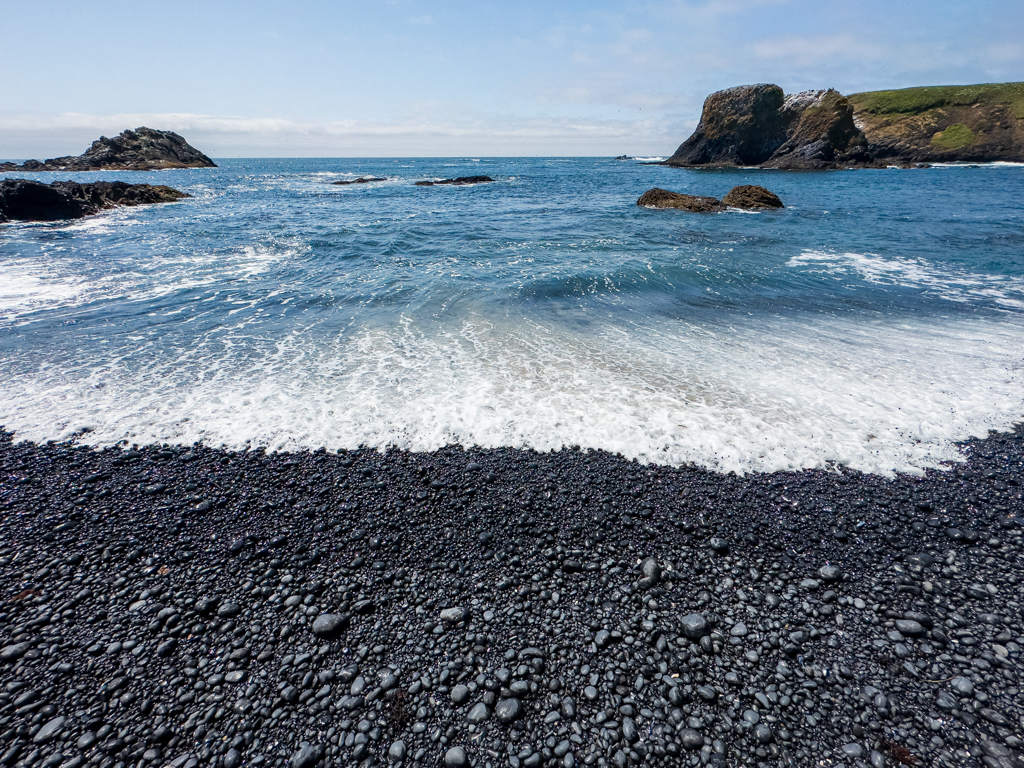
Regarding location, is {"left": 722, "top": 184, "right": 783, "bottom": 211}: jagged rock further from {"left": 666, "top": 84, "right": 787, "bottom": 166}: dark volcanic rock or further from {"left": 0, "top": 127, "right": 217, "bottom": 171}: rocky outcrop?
{"left": 0, "top": 127, "right": 217, "bottom": 171}: rocky outcrop

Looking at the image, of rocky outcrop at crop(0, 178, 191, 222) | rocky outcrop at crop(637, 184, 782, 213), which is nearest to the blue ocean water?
rocky outcrop at crop(0, 178, 191, 222)

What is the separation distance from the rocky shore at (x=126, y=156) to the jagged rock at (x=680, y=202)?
452ft

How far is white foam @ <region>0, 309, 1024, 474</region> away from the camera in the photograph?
25.2 ft

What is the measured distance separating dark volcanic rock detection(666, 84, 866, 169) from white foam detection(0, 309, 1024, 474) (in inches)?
4149

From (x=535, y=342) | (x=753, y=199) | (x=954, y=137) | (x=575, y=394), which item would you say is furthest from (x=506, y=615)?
(x=954, y=137)

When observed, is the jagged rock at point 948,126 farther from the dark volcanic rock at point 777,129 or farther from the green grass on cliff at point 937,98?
the dark volcanic rock at point 777,129

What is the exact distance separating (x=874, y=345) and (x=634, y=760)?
12.6m

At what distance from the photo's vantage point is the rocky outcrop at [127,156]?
110 meters

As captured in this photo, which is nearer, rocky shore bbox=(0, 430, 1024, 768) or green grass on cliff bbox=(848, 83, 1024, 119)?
rocky shore bbox=(0, 430, 1024, 768)

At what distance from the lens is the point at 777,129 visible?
9656 centimetres

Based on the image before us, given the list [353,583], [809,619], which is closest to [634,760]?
[809,619]

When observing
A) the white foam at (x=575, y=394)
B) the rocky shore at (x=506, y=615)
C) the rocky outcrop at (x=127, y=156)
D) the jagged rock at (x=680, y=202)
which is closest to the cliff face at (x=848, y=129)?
the jagged rock at (x=680, y=202)

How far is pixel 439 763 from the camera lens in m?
3.62

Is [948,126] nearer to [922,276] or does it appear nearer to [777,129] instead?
[777,129]
